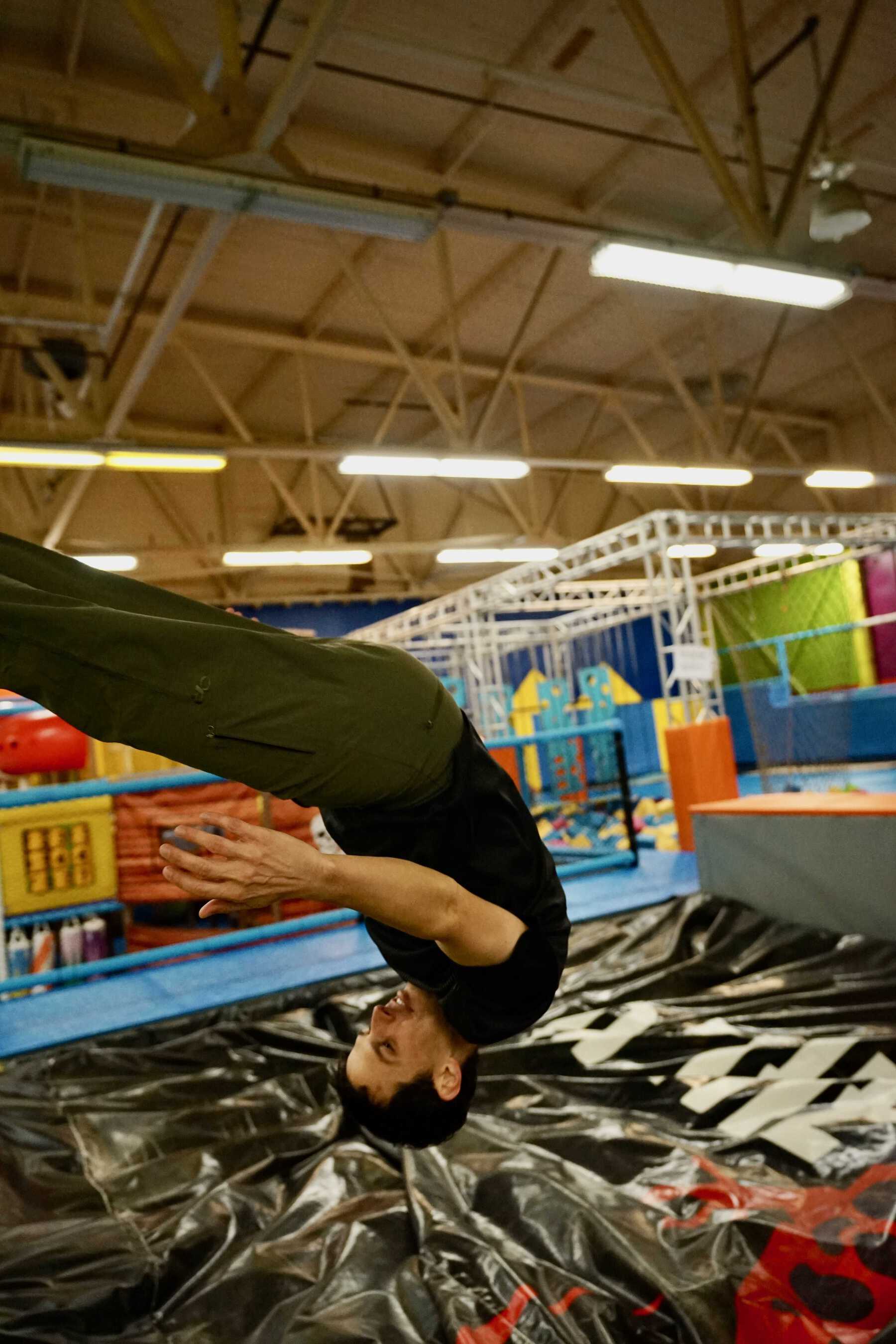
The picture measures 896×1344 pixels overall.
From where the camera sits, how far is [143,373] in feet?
25.5

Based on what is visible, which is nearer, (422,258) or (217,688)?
(217,688)

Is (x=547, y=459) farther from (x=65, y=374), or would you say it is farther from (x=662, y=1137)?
(x=662, y=1137)

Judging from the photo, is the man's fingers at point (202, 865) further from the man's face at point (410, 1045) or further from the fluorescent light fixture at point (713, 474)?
the fluorescent light fixture at point (713, 474)

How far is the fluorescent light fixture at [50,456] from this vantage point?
7.35 metres

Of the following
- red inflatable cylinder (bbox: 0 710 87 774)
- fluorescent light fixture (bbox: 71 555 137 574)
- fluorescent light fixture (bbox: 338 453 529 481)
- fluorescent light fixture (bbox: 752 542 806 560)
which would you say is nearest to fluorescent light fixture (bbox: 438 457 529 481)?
fluorescent light fixture (bbox: 338 453 529 481)

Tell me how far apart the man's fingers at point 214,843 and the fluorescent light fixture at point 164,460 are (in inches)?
280

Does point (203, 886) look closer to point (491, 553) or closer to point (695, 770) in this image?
point (695, 770)

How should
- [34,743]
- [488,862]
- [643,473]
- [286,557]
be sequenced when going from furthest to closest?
[286,557], [643,473], [34,743], [488,862]

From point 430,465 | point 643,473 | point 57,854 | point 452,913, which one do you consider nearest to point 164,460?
point 430,465

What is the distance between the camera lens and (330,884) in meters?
1.49

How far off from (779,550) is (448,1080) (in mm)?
15551

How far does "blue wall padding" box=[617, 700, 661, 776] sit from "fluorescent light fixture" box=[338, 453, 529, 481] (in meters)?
5.51

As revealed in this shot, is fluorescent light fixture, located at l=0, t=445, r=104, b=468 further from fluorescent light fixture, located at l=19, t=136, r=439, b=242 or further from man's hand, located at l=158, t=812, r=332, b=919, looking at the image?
man's hand, located at l=158, t=812, r=332, b=919

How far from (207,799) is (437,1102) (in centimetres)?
395
